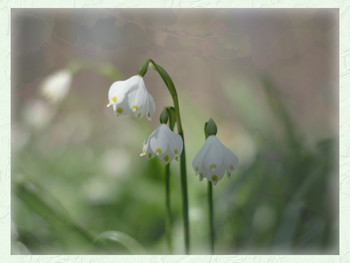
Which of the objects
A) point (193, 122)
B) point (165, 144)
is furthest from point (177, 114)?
point (193, 122)

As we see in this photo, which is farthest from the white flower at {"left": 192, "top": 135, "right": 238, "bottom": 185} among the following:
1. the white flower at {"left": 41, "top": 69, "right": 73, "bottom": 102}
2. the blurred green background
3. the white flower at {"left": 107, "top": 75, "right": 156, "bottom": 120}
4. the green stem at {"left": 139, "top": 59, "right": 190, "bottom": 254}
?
the white flower at {"left": 41, "top": 69, "right": 73, "bottom": 102}

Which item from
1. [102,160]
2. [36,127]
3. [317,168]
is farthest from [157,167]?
[317,168]

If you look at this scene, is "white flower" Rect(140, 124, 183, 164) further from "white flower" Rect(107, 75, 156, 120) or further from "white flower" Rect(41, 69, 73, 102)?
"white flower" Rect(41, 69, 73, 102)

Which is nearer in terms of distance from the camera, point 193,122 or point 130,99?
point 130,99

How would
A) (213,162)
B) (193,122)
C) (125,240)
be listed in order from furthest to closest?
(193,122), (125,240), (213,162)

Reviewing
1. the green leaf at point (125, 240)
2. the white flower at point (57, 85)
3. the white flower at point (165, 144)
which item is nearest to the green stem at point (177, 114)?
the white flower at point (165, 144)

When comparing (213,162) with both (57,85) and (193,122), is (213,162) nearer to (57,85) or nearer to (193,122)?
(193,122)

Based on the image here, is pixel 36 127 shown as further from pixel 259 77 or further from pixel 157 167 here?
pixel 259 77

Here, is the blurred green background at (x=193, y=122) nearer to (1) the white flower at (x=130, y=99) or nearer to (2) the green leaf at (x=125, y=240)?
(2) the green leaf at (x=125, y=240)
